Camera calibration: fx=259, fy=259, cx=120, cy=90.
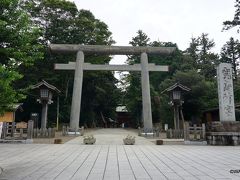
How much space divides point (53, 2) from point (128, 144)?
29182 millimetres

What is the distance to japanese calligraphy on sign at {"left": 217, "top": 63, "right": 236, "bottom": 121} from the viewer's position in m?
16.8

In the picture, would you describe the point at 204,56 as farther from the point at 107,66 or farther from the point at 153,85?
the point at 107,66

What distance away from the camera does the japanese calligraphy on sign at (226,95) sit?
16766mm

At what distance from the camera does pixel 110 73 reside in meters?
49.5

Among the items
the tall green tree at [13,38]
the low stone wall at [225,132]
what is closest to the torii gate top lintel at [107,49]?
the low stone wall at [225,132]

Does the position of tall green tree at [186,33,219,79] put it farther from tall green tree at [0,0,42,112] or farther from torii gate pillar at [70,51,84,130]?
tall green tree at [0,0,42,112]

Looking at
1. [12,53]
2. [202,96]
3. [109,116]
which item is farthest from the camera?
[109,116]

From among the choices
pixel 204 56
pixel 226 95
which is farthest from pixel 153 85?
pixel 226 95

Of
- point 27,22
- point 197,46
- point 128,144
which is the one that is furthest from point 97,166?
point 197,46

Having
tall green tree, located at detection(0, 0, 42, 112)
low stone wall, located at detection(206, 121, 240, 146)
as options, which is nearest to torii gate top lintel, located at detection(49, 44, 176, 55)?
low stone wall, located at detection(206, 121, 240, 146)

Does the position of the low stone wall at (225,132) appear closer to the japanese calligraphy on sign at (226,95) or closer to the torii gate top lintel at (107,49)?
the japanese calligraphy on sign at (226,95)

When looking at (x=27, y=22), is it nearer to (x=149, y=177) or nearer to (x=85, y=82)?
(x=149, y=177)

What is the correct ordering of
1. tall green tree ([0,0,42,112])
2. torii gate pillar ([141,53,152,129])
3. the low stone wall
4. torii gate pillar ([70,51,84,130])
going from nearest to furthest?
1. tall green tree ([0,0,42,112])
2. the low stone wall
3. torii gate pillar ([70,51,84,130])
4. torii gate pillar ([141,53,152,129])

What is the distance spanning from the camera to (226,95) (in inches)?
664
